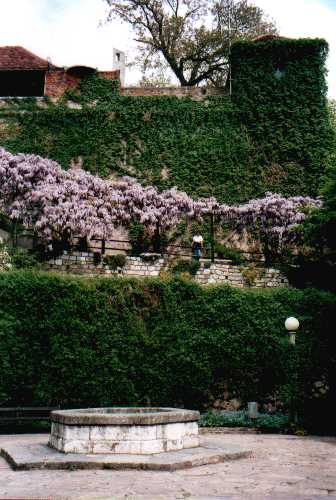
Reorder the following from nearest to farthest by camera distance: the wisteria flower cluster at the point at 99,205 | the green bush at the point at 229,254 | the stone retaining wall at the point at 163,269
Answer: the stone retaining wall at the point at 163,269 < the wisteria flower cluster at the point at 99,205 < the green bush at the point at 229,254

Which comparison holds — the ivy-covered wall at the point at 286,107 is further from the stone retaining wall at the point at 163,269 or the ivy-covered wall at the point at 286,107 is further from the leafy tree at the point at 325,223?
the leafy tree at the point at 325,223

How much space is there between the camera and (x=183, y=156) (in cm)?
2938

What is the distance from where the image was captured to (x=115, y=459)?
9.11 m

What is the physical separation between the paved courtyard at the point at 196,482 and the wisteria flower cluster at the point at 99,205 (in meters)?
14.2

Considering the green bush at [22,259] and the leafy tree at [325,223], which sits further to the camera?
the green bush at [22,259]

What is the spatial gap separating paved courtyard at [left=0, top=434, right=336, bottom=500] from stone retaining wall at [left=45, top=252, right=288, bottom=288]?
12530mm

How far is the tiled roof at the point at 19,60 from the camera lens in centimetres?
3123

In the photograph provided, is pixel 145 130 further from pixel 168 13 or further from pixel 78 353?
pixel 78 353

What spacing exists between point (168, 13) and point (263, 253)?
17.9 metres

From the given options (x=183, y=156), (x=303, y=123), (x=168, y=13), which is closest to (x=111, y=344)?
(x=183, y=156)

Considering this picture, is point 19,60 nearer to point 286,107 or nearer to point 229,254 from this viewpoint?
point 286,107

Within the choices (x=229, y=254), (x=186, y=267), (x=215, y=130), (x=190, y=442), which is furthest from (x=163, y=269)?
(x=190, y=442)

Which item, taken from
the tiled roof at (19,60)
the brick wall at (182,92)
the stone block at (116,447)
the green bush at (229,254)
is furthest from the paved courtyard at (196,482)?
the tiled roof at (19,60)

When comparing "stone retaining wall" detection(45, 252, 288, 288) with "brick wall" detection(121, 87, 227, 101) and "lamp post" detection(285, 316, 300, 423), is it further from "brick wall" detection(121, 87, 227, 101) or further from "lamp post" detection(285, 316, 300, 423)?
"brick wall" detection(121, 87, 227, 101)
